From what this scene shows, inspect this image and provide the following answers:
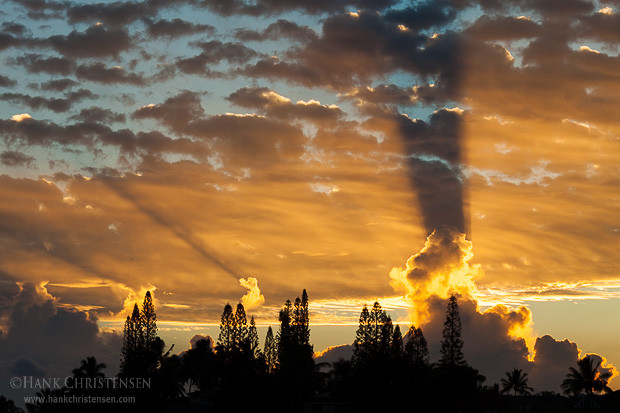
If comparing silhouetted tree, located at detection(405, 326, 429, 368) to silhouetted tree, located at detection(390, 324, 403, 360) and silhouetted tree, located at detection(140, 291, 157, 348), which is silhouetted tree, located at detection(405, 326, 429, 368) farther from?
silhouetted tree, located at detection(140, 291, 157, 348)

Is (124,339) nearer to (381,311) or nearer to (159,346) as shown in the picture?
(159,346)

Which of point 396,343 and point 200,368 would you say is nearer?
point 396,343

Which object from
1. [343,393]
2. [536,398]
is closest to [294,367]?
[343,393]

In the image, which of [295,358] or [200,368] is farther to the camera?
[200,368]

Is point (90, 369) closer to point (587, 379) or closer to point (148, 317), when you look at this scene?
point (148, 317)

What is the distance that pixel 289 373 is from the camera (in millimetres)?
119188

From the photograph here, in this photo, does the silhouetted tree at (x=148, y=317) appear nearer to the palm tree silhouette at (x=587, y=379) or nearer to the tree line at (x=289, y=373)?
the tree line at (x=289, y=373)

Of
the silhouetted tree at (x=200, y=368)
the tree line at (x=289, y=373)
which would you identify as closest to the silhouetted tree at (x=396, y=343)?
the tree line at (x=289, y=373)

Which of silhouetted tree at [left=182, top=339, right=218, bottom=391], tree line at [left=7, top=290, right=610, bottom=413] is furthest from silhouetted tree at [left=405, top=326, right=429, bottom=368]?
silhouetted tree at [left=182, top=339, right=218, bottom=391]

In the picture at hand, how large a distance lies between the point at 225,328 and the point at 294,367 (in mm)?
22008

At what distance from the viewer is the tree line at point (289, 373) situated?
9306cm

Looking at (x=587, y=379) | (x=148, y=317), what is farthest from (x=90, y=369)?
(x=587, y=379)

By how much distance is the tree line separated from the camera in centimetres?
9306

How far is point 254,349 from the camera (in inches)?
5266
